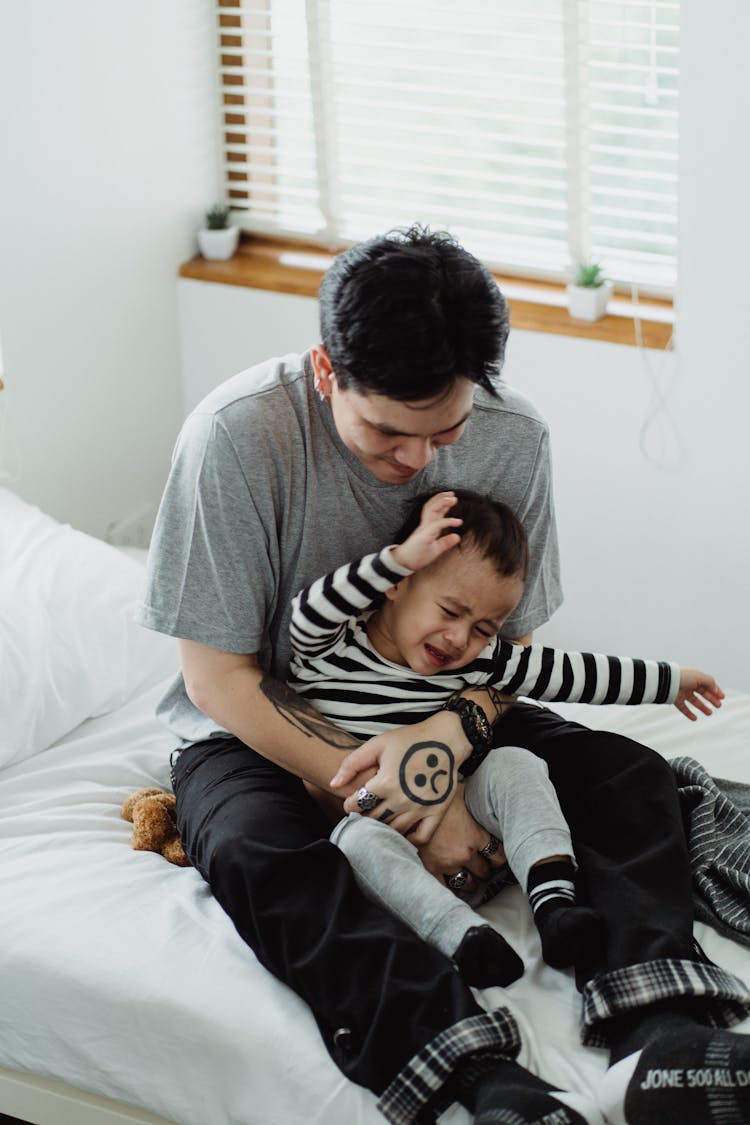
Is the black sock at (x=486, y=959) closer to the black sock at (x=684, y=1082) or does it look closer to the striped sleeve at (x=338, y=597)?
the black sock at (x=684, y=1082)

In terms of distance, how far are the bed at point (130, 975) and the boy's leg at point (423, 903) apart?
50 mm

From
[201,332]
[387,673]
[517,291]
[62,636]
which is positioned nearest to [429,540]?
[387,673]

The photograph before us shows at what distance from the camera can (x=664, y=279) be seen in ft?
8.95

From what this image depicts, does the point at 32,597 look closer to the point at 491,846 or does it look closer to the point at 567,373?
the point at 491,846

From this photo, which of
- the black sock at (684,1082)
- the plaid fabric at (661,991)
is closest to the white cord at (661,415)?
the plaid fabric at (661,991)

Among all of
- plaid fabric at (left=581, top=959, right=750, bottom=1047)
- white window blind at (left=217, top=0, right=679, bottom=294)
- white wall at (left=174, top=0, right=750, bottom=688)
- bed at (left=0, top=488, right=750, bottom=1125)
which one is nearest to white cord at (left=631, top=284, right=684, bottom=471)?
white wall at (left=174, top=0, right=750, bottom=688)

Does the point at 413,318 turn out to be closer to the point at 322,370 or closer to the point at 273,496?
the point at 322,370

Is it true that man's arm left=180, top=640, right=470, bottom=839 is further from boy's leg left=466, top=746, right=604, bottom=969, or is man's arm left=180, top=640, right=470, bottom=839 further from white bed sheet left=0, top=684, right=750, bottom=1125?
white bed sheet left=0, top=684, right=750, bottom=1125

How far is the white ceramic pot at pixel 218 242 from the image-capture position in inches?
120

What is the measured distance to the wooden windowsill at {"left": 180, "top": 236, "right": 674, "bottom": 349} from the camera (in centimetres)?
265

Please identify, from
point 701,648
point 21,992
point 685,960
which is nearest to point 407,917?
point 685,960

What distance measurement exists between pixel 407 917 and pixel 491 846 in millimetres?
190

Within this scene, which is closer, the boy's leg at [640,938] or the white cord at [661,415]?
the boy's leg at [640,938]

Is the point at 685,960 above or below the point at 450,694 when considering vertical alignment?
below
